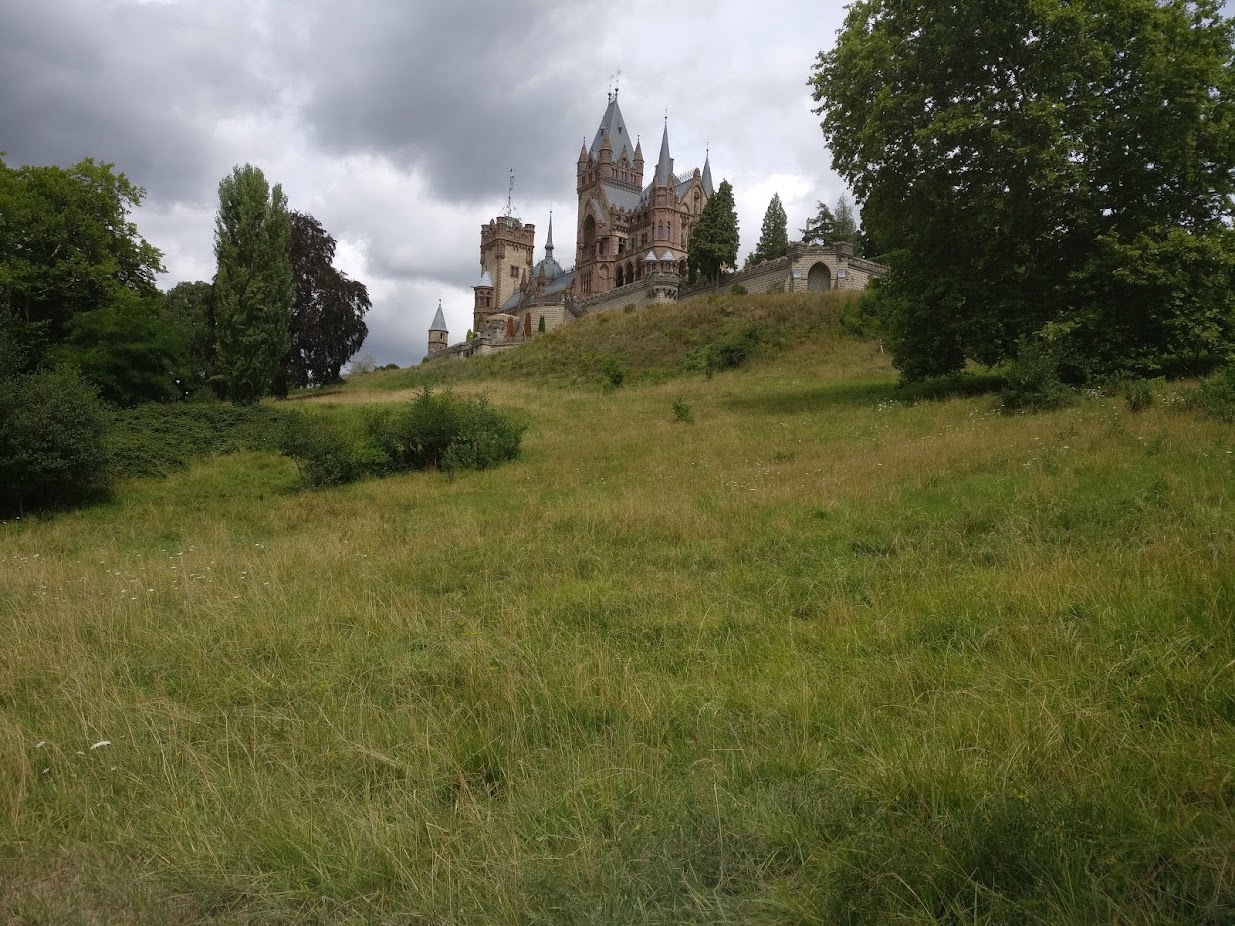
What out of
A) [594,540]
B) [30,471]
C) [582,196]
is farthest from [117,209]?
[582,196]

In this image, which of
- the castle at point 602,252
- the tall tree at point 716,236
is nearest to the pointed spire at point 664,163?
the castle at point 602,252

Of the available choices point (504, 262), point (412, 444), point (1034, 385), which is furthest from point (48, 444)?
point (504, 262)

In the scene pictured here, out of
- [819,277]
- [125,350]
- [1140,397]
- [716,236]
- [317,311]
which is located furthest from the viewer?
[716,236]

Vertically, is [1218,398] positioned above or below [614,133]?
below

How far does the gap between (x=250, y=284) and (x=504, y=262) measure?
69.2 meters

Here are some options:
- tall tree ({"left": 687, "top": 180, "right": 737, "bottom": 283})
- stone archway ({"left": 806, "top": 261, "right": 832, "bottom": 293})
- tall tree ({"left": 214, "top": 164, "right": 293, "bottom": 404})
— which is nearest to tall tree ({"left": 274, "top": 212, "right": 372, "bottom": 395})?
tall tree ({"left": 214, "top": 164, "right": 293, "bottom": 404})

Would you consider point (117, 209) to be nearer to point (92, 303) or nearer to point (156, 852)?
point (92, 303)

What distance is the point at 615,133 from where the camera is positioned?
86500mm

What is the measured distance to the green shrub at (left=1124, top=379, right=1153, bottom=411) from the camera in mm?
12047

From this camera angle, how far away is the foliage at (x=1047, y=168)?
1532 cm

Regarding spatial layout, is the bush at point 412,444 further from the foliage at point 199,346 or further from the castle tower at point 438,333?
the castle tower at point 438,333

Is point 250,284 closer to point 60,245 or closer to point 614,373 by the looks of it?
point 60,245

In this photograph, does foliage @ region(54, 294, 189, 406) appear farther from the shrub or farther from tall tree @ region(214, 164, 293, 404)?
the shrub

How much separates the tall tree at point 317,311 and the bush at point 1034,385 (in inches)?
1499
